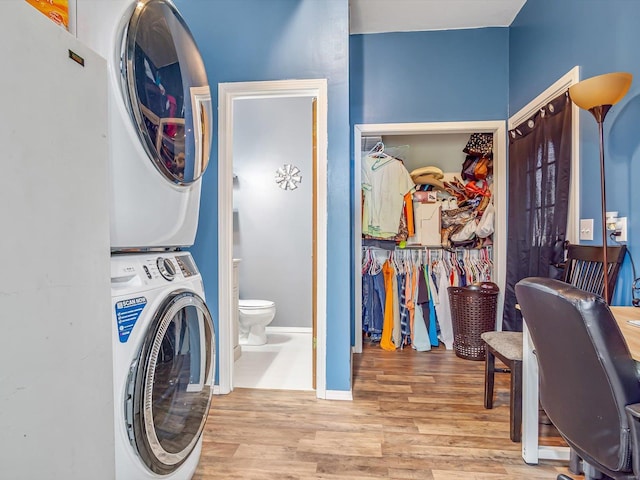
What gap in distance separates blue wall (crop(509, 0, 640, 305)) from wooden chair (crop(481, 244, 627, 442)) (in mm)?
61

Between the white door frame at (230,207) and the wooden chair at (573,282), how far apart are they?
106 centimetres

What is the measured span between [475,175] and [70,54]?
3.48 meters

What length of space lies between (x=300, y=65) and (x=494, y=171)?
2.05 metres

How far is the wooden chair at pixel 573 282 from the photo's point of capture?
1.74 metres

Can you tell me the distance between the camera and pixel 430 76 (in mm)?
3293

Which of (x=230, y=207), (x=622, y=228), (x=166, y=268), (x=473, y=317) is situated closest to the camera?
(x=166, y=268)

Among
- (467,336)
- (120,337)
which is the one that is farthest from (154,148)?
(467,336)

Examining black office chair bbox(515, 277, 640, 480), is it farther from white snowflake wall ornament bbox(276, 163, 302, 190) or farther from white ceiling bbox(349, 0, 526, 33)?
white snowflake wall ornament bbox(276, 163, 302, 190)

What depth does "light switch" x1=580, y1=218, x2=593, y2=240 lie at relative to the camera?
1983mm

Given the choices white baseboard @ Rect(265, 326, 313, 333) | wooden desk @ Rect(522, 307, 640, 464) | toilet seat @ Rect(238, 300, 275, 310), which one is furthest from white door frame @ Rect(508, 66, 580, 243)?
white baseboard @ Rect(265, 326, 313, 333)

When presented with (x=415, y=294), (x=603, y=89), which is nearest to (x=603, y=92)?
(x=603, y=89)

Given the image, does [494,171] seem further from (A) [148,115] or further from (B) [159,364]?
(B) [159,364]

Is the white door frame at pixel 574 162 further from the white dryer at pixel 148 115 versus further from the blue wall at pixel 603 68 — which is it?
the white dryer at pixel 148 115

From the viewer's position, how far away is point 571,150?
2.14 metres
